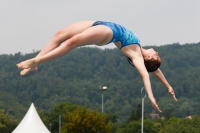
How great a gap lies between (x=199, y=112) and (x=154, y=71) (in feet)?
507

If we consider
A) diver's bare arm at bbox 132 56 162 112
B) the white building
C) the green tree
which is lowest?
diver's bare arm at bbox 132 56 162 112

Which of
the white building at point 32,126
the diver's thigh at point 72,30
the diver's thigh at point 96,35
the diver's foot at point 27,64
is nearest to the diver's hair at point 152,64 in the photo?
the diver's thigh at point 96,35

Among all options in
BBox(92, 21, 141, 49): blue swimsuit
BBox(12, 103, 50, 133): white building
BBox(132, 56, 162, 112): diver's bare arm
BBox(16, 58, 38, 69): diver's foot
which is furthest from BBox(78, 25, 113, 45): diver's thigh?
BBox(12, 103, 50, 133): white building

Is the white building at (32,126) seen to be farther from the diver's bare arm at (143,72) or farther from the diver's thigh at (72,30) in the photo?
the diver's thigh at (72,30)

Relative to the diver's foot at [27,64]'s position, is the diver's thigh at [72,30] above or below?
above

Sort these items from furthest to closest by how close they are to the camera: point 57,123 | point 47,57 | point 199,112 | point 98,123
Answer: point 199,112
point 57,123
point 98,123
point 47,57

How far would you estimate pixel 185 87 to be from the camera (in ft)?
601

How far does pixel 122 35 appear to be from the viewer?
12.4 meters

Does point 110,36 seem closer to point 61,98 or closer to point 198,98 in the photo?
point 61,98

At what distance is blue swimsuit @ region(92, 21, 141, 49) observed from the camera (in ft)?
40.3

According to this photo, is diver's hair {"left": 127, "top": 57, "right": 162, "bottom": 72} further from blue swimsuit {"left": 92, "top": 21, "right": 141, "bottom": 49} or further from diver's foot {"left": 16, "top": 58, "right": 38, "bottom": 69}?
diver's foot {"left": 16, "top": 58, "right": 38, "bottom": 69}

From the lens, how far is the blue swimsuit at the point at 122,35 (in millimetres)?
12286

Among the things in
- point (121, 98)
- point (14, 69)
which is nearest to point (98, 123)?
point (121, 98)

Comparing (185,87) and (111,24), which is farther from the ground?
(185,87)
